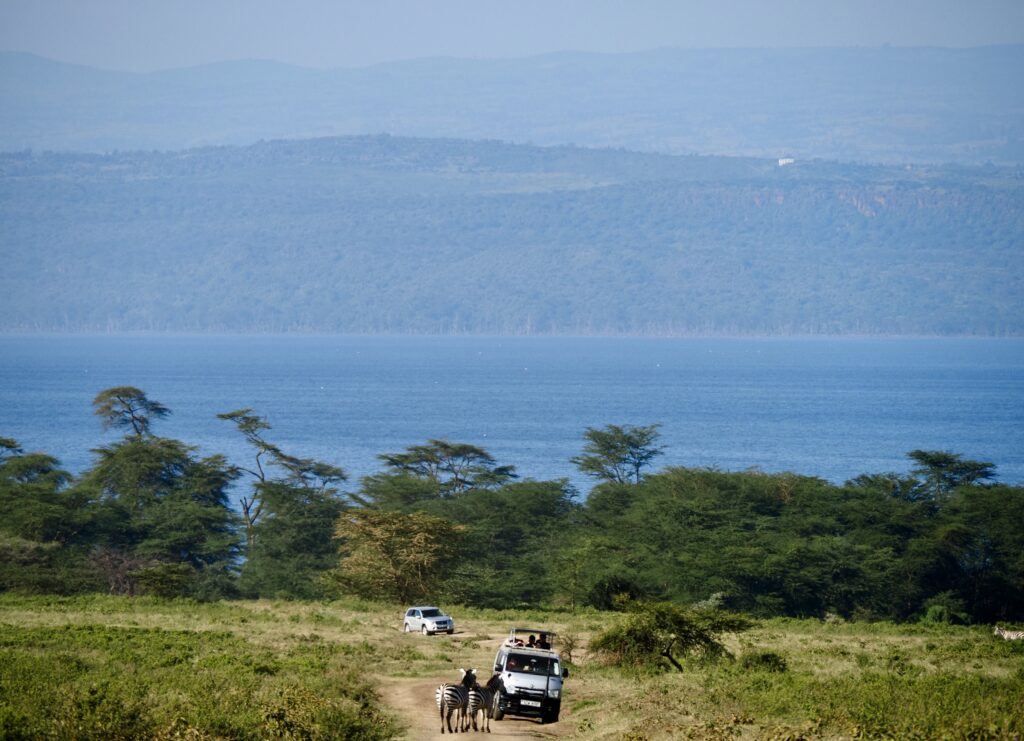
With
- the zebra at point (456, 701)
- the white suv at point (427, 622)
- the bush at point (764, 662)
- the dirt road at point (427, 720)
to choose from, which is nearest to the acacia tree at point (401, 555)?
the white suv at point (427, 622)

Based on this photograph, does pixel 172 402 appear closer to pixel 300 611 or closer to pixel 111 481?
pixel 111 481

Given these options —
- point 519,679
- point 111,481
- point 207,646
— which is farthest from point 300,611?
point 111,481

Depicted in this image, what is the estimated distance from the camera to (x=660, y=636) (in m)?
29.2

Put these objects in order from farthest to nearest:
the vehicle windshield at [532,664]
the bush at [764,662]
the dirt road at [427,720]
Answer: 1. the bush at [764,662]
2. the vehicle windshield at [532,664]
3. the dirt road at [427,720]

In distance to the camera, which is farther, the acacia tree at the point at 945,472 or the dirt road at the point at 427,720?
the acacia tree at the point at 945,472

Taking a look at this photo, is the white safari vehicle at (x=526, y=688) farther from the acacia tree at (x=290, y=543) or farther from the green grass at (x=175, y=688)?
the acacia tree at (x=290, y=543)

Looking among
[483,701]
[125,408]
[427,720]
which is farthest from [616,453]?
[483,701]

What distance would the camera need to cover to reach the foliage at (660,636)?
93.6ft

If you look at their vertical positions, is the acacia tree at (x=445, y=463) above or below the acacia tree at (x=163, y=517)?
above

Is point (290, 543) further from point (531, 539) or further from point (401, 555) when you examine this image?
point (401, 555)

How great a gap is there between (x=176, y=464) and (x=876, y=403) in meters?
145

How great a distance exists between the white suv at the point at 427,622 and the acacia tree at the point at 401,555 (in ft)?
28.6

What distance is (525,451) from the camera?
124 metres

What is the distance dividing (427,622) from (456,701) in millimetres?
13361
